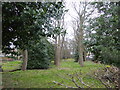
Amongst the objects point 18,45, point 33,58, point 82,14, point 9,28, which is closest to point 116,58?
point 9,28

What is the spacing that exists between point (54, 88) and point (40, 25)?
1.93m

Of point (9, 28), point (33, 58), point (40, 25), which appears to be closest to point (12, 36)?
point (9, 28)

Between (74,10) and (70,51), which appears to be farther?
(70,51)

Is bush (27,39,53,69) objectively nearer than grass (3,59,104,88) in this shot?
No

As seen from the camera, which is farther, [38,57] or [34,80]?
[38,57]

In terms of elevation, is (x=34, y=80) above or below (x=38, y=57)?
below

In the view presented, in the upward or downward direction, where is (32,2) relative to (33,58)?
upward

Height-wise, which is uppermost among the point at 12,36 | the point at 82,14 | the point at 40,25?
the point at 82,14

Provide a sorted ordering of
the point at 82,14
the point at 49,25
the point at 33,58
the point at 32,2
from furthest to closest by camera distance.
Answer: the point at 82,14
the point at 33,58
the point at 49,25
the point at 32,2

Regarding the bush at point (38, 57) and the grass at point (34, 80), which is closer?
the grass at point (34, 80)

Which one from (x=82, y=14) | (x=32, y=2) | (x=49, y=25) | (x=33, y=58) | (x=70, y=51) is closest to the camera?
(x=32, y=2)

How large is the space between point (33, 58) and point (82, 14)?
628 centimetres

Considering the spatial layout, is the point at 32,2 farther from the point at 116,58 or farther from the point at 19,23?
the point at 116,58

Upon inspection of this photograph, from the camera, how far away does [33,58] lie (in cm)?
917
